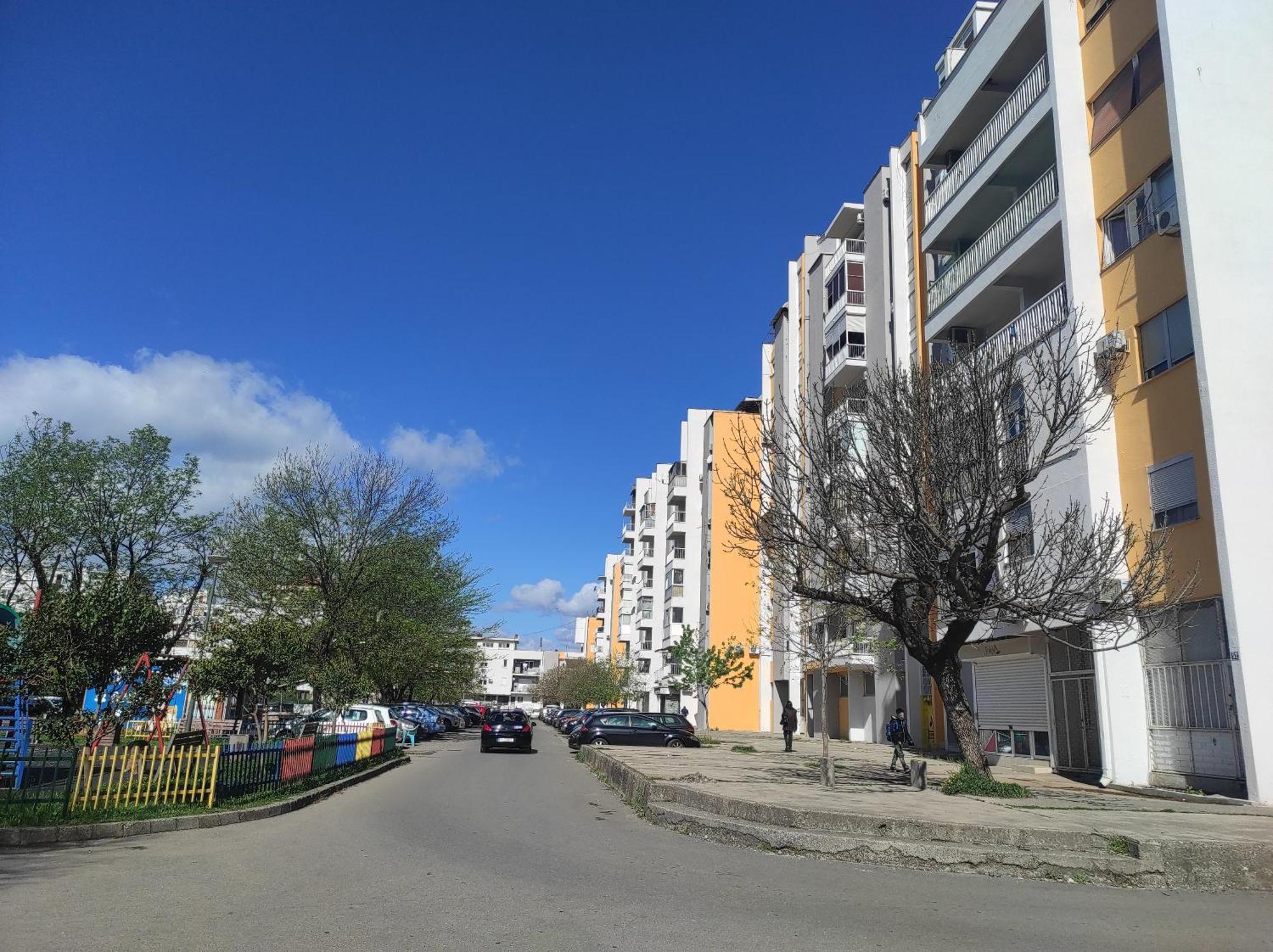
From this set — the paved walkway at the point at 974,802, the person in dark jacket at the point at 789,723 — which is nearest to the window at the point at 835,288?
the person in dark jacket at the point at 789,723

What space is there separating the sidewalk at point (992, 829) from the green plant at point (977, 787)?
0.28m

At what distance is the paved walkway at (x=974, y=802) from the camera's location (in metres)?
10.6

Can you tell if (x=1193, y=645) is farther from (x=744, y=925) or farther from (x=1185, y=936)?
(x=744, y=925)

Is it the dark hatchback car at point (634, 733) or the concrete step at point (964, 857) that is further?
the dark hatchback car at point (634, 733)

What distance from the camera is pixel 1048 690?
2195 cm

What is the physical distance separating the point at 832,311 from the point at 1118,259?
20.5 metres

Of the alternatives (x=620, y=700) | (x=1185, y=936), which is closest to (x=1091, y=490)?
(x=1185, y=936)

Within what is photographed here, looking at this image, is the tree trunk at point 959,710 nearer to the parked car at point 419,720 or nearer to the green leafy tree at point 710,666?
the parked car at point 419,720

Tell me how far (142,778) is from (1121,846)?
12.2m

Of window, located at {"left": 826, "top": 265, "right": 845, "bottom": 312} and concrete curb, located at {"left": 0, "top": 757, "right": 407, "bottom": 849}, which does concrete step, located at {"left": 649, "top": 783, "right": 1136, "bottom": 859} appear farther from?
window, located at {"left": 826, "top": 265, "right": 845, "bottom": 312}

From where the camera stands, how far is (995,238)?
23.6 m

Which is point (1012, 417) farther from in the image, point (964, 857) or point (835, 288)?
point (835, 288)

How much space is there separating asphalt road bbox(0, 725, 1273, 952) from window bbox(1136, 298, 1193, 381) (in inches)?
452

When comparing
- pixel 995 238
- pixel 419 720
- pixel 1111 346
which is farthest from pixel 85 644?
pixel 419 720
